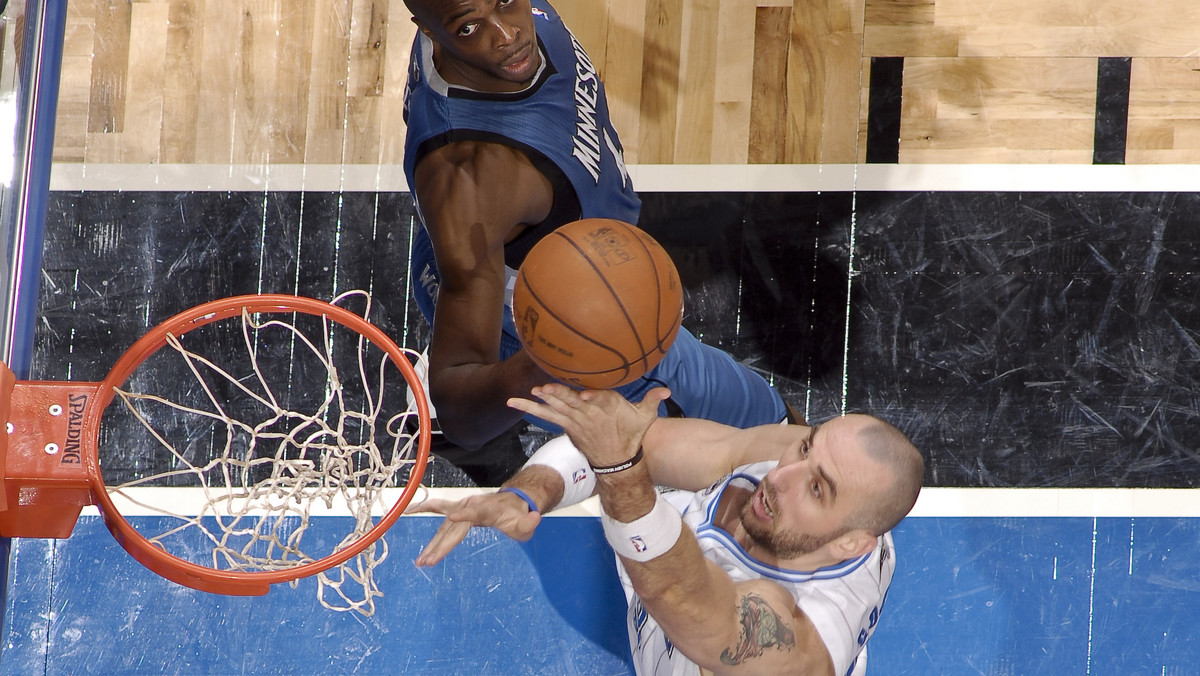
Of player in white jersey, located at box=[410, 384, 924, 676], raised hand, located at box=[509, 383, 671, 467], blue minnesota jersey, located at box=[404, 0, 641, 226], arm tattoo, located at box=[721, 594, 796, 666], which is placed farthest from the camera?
blue minnesota jersey, located at box=[404, 0, 641, 226]

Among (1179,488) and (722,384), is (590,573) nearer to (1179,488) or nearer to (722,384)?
(722,384)

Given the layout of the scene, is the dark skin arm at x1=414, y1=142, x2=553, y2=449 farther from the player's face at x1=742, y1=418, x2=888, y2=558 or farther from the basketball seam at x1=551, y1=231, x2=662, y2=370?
the player's face at x1=742, y1=418, x2=888, y2=558

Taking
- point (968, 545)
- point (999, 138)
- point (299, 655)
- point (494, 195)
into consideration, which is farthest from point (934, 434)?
point (299, 655)

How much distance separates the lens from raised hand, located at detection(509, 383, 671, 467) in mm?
2414

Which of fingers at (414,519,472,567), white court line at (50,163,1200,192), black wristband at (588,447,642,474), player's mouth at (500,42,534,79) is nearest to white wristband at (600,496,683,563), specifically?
black wristband at (588,447,642,474)

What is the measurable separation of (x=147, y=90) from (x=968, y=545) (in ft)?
11.1

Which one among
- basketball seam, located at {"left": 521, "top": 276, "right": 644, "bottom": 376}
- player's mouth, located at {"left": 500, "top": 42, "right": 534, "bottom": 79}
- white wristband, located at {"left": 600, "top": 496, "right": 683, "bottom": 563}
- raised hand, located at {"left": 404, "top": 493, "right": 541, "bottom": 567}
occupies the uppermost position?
player's mouth, located at {"left": 500, "top": 42, "right": 534, "bottom": 79}

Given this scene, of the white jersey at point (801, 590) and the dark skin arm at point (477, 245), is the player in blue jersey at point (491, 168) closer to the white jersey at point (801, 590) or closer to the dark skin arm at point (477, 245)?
the dark skin arm at point (477, 245)

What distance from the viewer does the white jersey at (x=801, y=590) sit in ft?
9.69

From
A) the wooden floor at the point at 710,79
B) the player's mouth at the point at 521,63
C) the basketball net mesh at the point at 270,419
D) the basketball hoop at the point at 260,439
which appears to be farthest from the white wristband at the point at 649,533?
the wooden floor at the point at 710,79

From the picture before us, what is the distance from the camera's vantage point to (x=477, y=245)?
3.10 metres

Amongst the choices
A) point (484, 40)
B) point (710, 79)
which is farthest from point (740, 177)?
point (484, 40)

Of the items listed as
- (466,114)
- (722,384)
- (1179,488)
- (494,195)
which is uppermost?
(466,114)

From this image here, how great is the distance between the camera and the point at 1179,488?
3689 mm
